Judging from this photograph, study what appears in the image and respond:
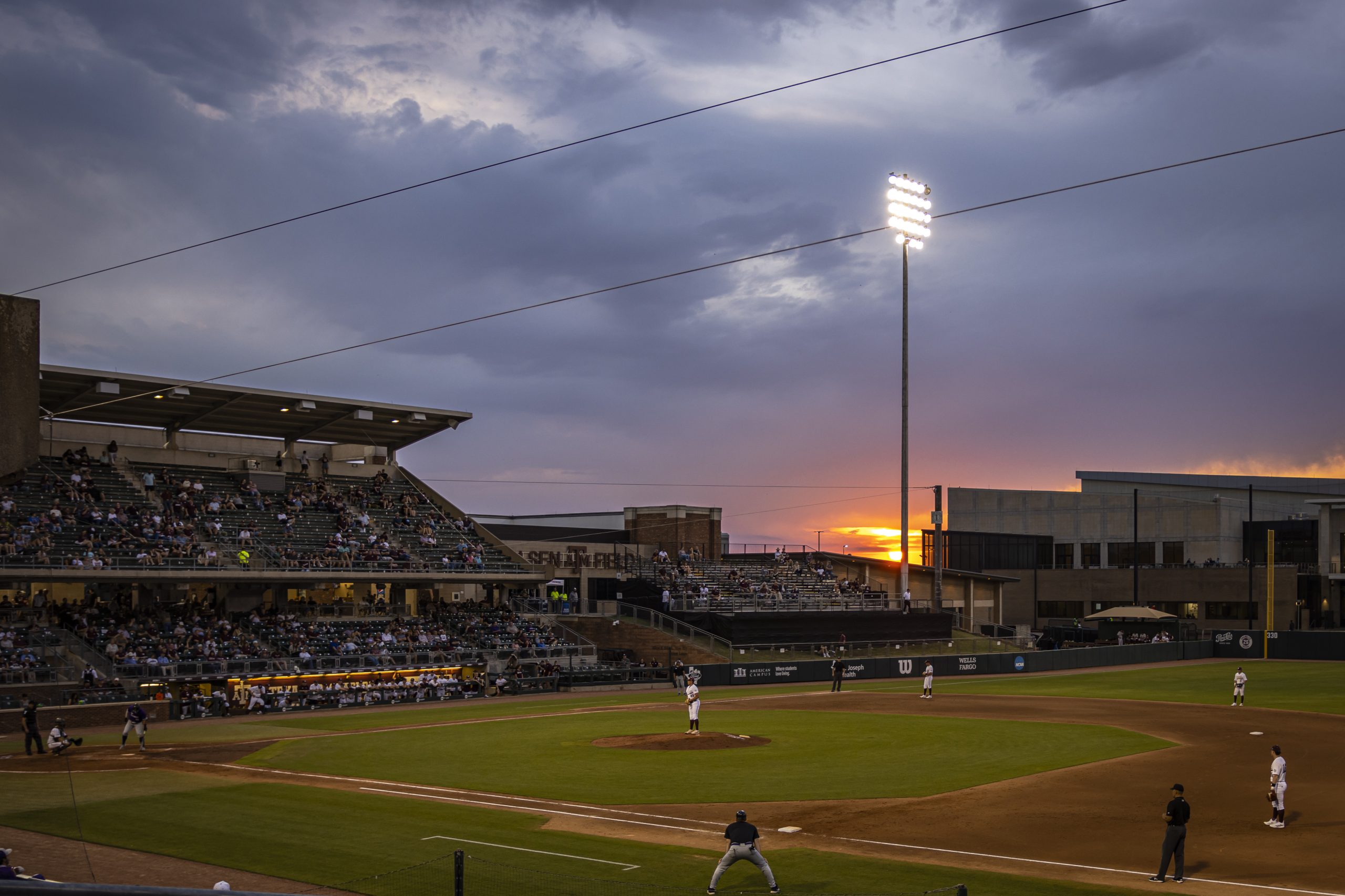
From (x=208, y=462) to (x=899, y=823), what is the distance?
45.2 m

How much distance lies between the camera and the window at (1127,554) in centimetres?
9456

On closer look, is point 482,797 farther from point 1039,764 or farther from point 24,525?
point 24,525

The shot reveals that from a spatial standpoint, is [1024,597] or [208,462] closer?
Result: [208,462]

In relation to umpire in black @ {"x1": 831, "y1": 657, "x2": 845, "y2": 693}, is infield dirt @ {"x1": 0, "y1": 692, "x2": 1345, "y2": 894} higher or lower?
higher

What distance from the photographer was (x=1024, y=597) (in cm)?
9569

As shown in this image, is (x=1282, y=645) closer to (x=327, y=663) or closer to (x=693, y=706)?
(x=693, y=706)

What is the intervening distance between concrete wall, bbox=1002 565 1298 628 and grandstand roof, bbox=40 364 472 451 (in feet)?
176

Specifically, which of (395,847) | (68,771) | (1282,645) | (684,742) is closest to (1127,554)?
(1282,645)

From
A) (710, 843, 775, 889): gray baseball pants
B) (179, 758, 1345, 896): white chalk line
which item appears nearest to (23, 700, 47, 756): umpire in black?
(179, 758, 1345, 896): white chalk line

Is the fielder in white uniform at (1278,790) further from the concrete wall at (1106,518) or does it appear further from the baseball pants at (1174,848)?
the concrete wall at (1106,518)

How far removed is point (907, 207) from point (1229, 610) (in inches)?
1946

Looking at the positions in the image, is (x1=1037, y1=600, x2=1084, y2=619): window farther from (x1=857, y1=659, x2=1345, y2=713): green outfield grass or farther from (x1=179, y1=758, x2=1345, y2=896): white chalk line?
(x1=179, y1=758, x2=1345, y2=896): white chalk line

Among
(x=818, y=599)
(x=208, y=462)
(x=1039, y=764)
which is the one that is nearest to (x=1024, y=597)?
(x=818, y=599)

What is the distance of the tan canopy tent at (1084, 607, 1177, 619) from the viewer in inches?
2714
